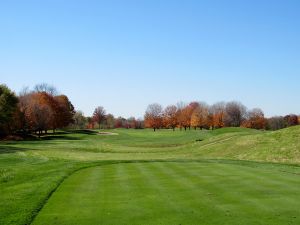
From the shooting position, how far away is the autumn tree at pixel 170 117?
15300 cm

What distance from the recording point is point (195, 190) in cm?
1416

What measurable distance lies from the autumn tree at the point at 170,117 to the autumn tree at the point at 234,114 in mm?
19564

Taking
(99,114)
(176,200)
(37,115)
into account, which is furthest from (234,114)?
(176,200)

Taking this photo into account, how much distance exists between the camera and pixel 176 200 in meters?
12.6

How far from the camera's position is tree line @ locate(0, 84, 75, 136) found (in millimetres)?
80581

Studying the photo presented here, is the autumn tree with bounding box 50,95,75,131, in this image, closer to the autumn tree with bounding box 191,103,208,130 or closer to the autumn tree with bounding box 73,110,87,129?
the autumn tree with bounding box 73,110,87,129

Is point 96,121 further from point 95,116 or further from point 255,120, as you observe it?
point 255,120

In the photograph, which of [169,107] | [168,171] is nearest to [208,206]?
[168,171]

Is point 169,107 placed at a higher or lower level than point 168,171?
higher

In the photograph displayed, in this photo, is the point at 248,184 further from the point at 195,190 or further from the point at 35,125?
the point at 35,125

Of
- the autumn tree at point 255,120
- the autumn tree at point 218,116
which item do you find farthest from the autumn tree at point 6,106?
the autumn tree at point 255,120

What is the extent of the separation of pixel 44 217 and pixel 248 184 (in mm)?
7991

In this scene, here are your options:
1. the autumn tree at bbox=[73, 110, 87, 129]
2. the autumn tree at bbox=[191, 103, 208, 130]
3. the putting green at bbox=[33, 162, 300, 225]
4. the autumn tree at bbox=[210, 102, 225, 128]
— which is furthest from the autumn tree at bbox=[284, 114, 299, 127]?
the putting green at bbox=[33, 162, 300, 225]

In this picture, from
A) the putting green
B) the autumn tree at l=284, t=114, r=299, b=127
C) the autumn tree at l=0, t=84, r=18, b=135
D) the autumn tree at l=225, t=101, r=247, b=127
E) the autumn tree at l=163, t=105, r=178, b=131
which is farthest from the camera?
the autumn tree at l=284, t=114, r=299, b=127
